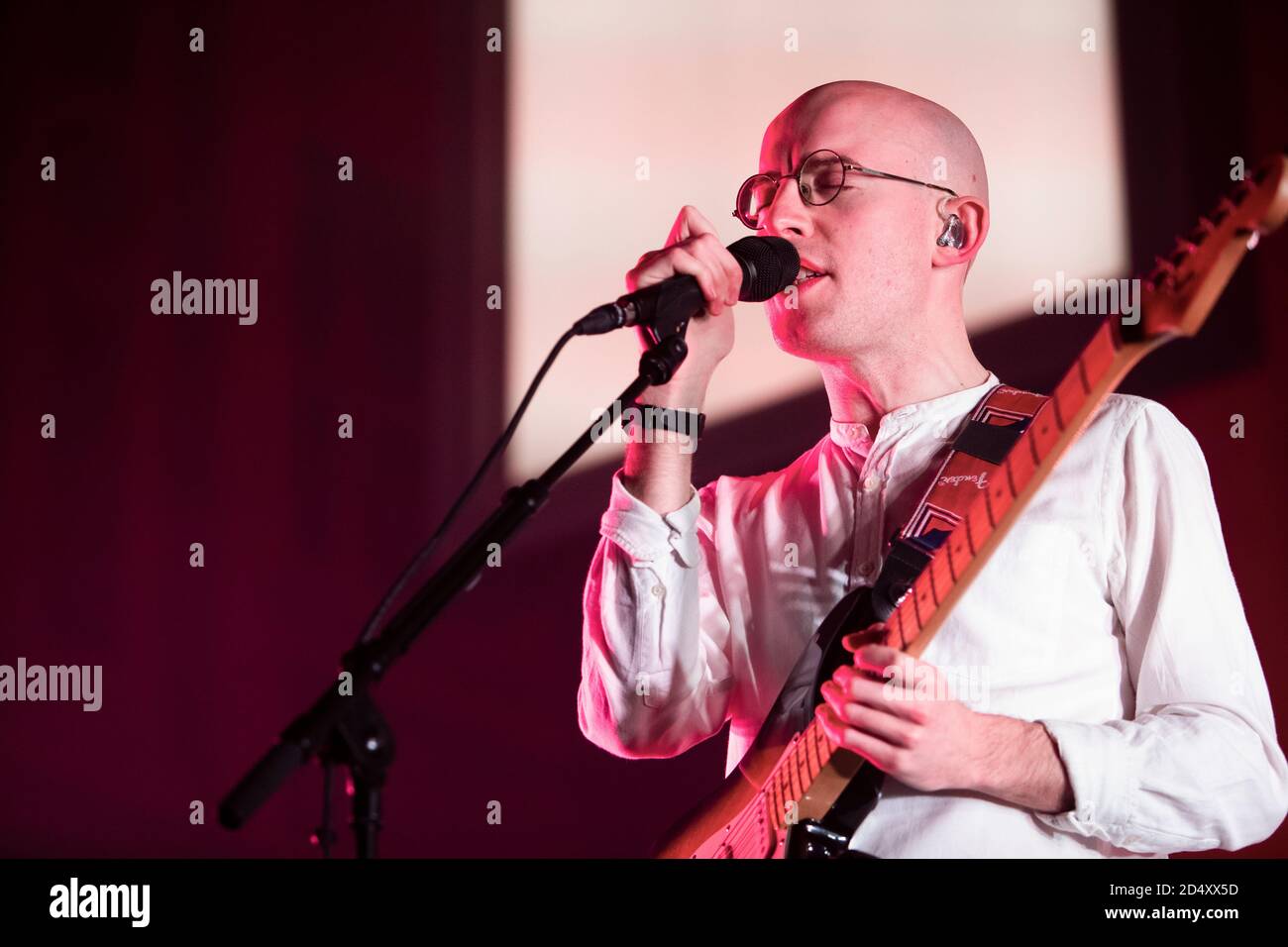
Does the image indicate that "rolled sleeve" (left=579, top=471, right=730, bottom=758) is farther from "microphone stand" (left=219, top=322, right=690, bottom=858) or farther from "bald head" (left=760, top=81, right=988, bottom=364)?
"microphone stand" (left=219, top=322, right=690, bottom=858)

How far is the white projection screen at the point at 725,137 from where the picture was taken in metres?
2.31

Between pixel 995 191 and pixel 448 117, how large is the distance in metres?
1.24

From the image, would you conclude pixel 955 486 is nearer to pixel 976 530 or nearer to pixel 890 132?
pixel 976 530

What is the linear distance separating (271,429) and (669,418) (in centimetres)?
Result: 136

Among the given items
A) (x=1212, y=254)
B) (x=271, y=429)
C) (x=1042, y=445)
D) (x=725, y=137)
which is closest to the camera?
(x=1212, y=254)

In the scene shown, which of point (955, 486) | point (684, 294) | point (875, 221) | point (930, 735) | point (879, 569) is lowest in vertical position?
point (930, 735)

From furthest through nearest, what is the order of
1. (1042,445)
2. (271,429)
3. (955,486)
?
(271,429), (955,486), (1042,445)

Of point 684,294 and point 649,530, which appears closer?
point 684,294

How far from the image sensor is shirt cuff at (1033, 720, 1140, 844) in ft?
4.26

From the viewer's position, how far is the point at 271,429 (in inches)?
104

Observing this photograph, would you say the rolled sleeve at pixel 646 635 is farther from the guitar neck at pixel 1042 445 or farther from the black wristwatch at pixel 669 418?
the guitar neck at pixel 1042 445

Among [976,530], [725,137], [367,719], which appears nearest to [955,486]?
[976,530]
